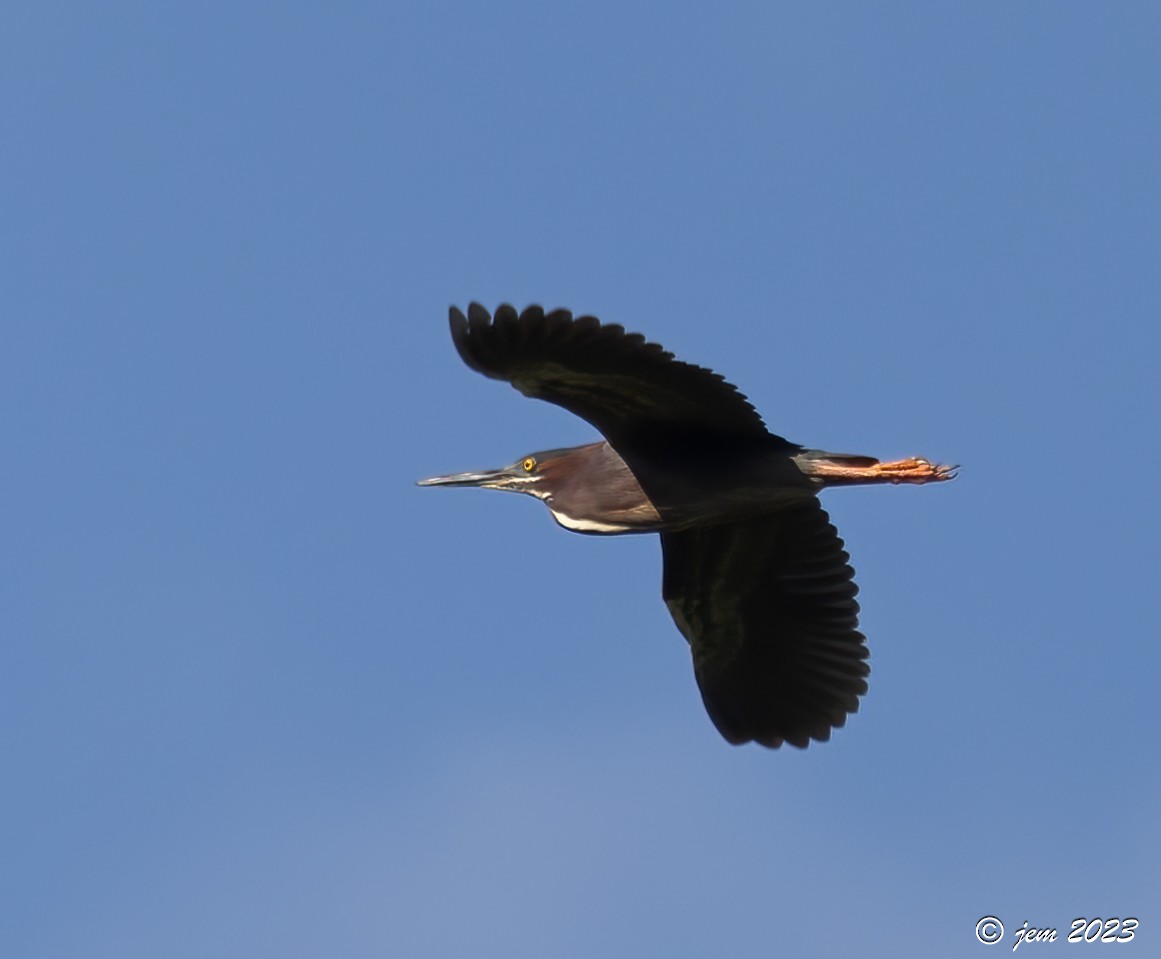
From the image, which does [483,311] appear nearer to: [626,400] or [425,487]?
[626,400]

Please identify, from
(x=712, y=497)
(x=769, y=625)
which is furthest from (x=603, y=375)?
(x=769, y=625)

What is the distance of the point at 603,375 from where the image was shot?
1011cm

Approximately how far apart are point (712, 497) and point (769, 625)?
1.75m

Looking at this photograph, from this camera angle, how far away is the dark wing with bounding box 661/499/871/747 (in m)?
11.9

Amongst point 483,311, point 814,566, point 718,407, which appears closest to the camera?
point 483,311

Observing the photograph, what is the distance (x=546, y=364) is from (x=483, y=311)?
0.53m

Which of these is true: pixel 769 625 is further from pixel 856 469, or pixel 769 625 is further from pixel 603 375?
pixel 603 375

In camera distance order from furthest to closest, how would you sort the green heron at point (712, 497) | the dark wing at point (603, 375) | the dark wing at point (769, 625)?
the dark wing at point (769, 625) < the green heron at point (712, 497) < the dark wing at point (603, 375)

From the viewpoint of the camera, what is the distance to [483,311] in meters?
9.59

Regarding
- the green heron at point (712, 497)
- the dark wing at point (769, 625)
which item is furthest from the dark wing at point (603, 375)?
A: the dark wing at point (769, 625)

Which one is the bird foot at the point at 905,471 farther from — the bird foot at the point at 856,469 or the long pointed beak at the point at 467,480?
the long pointed beak at the point at 467,480

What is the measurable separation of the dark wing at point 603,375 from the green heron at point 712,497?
0.01m

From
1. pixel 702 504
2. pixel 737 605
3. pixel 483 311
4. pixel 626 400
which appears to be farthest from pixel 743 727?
pixel 483 311

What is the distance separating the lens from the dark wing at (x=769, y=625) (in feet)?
39.1
